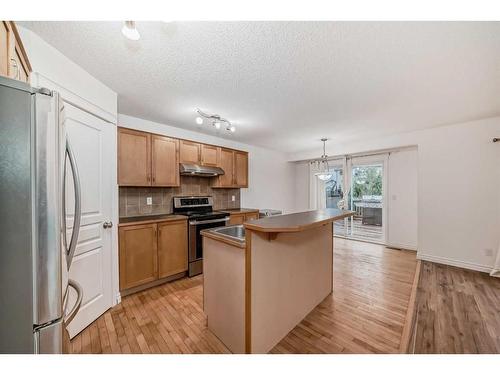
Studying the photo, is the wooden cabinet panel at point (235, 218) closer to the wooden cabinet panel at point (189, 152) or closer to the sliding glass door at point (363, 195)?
the wooden cabinet panel at point (189, 152)

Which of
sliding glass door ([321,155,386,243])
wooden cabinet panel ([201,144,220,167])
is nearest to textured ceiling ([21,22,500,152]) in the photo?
wooden cabinet panel ([201,144,220,167])


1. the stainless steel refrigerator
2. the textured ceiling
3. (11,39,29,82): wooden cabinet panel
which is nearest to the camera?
the stainless steel refrigerator

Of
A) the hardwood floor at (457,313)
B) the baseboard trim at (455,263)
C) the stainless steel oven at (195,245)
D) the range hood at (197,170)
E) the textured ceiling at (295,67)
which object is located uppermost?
the textured ceiling at (295,67)

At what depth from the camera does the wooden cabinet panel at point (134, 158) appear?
266 cm

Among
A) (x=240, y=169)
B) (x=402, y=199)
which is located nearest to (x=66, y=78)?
(x=240, y=169)

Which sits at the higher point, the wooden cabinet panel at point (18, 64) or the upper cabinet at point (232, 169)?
the wooden cabinet panel at point (18, 64)

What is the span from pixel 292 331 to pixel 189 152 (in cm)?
284

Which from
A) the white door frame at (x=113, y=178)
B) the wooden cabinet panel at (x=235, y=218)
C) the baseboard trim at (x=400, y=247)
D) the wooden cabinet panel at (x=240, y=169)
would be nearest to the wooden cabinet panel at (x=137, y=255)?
the white door frame at (x=113, y=178)

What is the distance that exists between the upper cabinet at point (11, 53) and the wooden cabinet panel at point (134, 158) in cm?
141

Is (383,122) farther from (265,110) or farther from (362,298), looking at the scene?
(362,298)

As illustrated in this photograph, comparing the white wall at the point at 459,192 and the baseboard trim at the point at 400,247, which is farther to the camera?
the baseboard trim at the point at 400,247

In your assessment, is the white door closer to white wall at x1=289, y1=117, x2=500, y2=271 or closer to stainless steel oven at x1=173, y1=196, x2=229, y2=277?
stainless steel oven at x1=173, y1=196, x2=229, y2=277

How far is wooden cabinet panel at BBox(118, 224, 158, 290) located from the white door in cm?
20

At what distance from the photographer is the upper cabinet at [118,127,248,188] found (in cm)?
270
